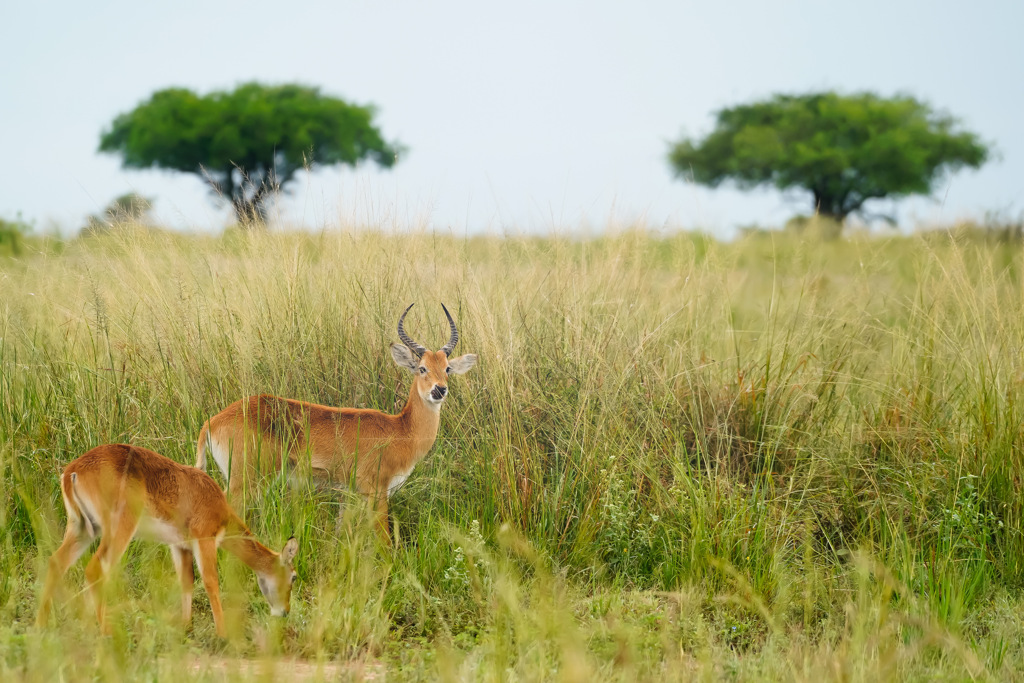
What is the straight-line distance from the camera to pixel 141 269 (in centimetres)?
580

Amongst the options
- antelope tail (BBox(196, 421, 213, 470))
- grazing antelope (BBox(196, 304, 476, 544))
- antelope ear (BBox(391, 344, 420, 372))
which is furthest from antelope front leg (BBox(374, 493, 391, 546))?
antelope tail (BBox(196, 421, 213, 470))

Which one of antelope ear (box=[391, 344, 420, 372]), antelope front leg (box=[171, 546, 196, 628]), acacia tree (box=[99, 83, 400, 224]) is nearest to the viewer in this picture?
antelope front leg (box=[171, 546, 196, 628])

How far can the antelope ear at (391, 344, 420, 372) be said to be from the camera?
4.40 metres

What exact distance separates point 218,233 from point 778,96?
3227 centimetres

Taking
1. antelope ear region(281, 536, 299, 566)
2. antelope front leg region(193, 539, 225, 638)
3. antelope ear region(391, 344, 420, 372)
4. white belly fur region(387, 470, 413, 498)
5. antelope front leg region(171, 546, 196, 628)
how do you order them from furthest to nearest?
white belly fur region(387, 470, 413, 498), antelope ear region(391, 344, 420, 372), antelope front leg region(171, 546, 196, 628), antelope front leg region(193, 539, 225, 638), antelope ear region(281, 536, 299, 566)

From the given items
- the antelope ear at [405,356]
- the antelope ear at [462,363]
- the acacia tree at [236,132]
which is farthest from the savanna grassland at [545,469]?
the acacia tree at [236,132]

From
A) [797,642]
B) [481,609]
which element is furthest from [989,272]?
[481,609]

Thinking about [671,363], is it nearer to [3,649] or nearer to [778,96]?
[3,649]

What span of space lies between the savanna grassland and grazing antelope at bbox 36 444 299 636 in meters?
0.18

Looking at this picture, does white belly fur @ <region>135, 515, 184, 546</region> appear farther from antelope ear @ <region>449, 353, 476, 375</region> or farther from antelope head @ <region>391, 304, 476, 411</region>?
antelope ear @ <region>449, 353, 476, 375</region>

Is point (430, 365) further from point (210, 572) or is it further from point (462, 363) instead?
point (210, 572)

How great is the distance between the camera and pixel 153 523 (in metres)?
3.44

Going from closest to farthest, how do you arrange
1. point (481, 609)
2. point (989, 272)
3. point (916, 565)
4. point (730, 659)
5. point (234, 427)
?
point (730, 659), point (481, 609), point (234, 427), point (916, 565), point (989, 272)

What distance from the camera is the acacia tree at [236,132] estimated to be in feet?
101
